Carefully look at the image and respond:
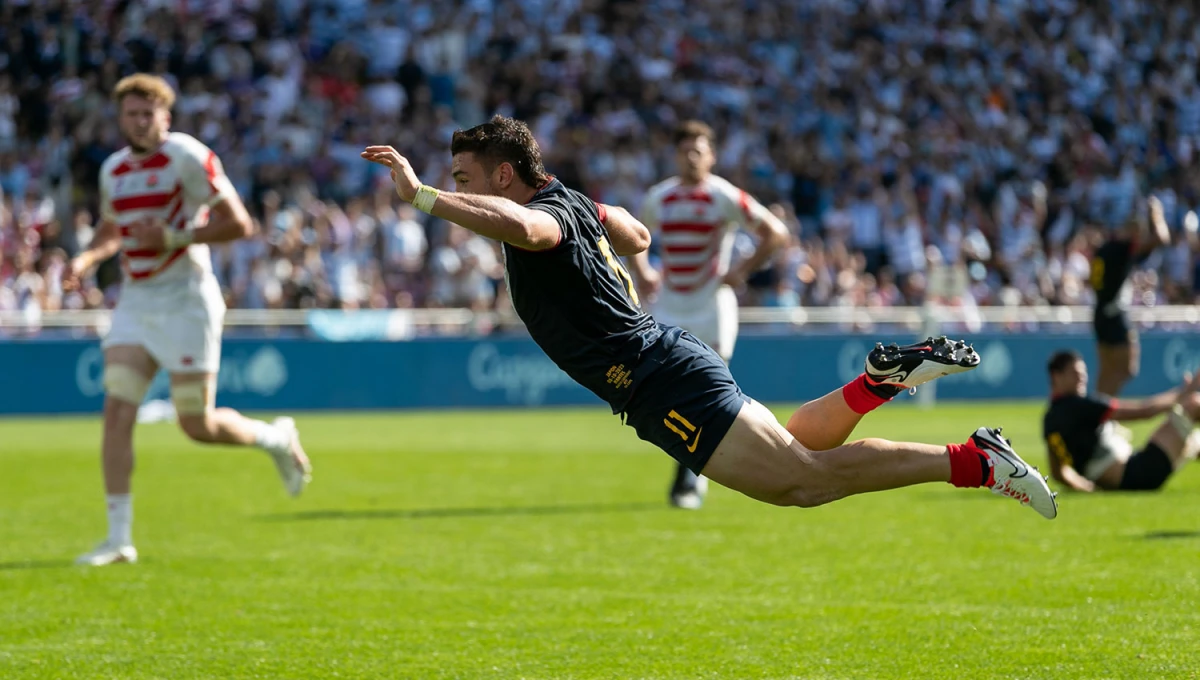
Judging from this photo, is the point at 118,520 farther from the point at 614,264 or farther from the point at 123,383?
the point at 614,264

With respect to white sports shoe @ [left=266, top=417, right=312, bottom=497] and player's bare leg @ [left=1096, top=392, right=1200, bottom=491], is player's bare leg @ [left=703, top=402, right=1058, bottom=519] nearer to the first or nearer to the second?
white sports shoe @ [left=266, top=417, right=312, bottom=497]

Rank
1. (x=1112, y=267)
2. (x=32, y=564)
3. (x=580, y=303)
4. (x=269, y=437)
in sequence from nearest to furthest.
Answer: (x=580, y=303) → (x=32, y=564) → (x=269, y=437) → (x=1112, y=267)

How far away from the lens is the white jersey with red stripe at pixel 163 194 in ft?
28.1

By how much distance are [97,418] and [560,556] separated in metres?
12.6

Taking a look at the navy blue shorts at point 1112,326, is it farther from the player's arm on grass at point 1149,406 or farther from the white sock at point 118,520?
the white sock at point 118,520

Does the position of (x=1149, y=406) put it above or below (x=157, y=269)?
below

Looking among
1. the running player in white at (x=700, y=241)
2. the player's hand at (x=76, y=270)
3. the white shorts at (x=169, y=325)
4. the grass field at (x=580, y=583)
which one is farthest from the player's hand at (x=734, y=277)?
the player's hand at (x=76, y=270)

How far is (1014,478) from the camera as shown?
588cm

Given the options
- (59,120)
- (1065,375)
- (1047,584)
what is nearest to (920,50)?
(59,120)

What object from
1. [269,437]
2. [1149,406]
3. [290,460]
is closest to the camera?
[269,437]

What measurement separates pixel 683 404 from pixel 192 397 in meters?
3.82

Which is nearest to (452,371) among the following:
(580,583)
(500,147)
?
(580,583)

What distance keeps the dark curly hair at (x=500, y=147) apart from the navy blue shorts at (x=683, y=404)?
817 millimetres

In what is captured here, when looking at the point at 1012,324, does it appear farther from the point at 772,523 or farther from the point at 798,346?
the point at 772,523
